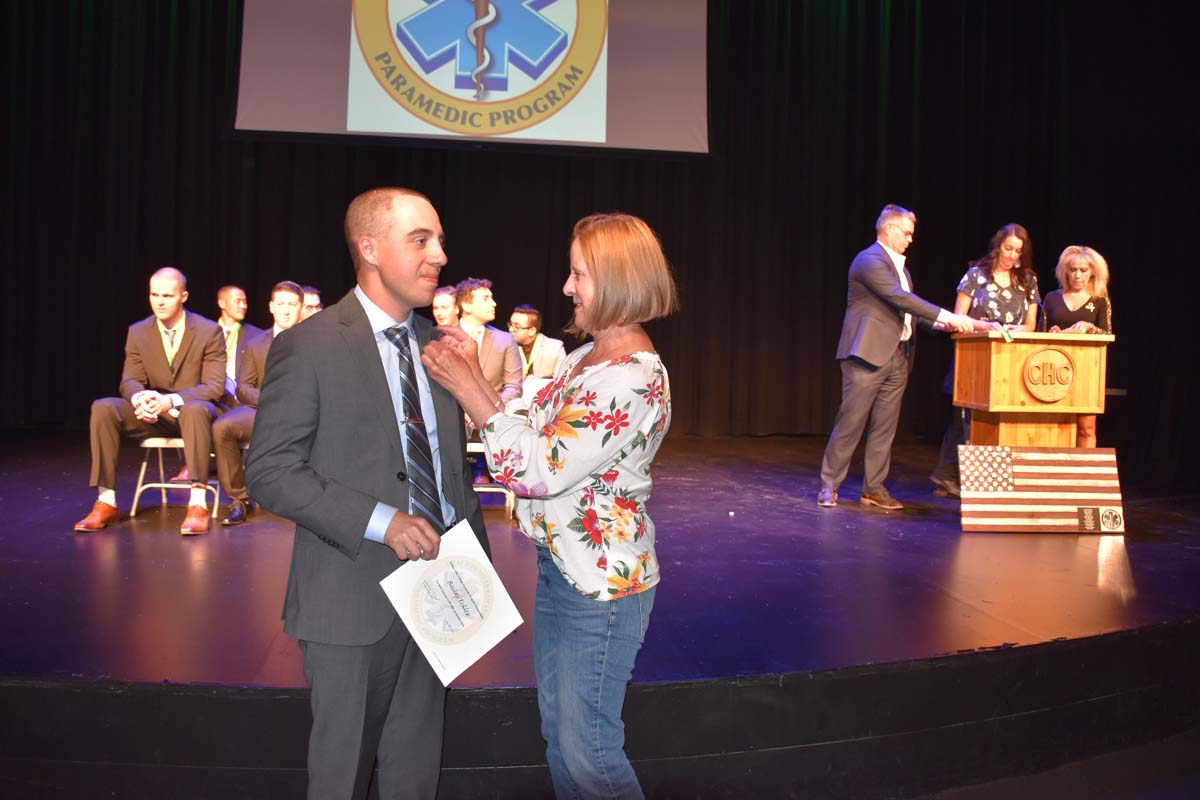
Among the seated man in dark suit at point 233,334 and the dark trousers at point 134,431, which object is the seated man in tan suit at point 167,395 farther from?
the seated man in dark suit at point 233,334

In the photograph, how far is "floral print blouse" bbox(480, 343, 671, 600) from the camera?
1.61m

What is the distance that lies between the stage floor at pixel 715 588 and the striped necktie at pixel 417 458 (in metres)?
0.95

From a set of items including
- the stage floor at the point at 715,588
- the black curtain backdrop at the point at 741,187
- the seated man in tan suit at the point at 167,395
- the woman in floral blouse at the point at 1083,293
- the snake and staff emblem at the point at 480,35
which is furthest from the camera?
the black curtain backdrop at the point at 741,187

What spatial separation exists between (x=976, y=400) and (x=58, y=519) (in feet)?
15.5

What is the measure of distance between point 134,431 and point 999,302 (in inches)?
190

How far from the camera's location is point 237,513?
15.7 feet

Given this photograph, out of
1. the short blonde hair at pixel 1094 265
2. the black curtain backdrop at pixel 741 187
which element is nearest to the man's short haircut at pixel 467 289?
the black curtain backdrop at pixel 741 187

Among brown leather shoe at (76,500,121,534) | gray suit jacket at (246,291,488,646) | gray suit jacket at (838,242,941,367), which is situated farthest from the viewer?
gray suit jacket at (838,242,941,367)

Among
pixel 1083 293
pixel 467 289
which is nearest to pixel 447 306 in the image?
pixel 467 289

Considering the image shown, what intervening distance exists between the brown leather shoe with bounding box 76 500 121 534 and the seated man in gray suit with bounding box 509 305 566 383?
2419 mm

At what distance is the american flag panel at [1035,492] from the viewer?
4699 mm

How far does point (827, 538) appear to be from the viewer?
4523mm

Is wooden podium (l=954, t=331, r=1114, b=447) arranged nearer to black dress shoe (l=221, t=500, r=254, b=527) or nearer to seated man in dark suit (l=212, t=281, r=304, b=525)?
→ seated man in dark suit (l=212, t=281, r=304, b=525)

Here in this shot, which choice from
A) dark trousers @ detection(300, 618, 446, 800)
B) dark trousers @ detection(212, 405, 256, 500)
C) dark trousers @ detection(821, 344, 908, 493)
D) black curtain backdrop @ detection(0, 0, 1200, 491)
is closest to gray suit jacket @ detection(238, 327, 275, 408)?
dark trousers @ detection(212, 405, 256, 500)
